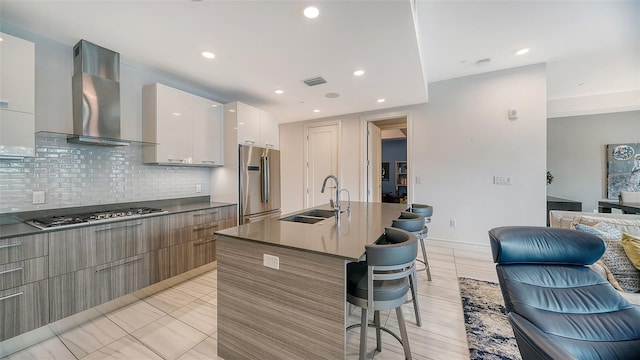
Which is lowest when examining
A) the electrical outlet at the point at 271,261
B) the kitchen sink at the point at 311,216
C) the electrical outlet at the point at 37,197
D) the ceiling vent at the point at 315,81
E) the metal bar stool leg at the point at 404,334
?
the metal bar stool leg at the point at 404,334

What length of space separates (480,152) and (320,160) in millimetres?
3063

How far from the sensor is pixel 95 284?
80.0 inches

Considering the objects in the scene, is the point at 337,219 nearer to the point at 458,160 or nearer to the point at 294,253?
the point at 294,253

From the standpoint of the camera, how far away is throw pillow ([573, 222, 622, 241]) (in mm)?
2129

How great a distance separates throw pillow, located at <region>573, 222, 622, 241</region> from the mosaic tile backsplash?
4.57 metres

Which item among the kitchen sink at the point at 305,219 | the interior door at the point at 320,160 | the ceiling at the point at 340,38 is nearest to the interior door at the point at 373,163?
the interior door at the point at 320,160

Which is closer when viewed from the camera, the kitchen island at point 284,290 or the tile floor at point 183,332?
→ the kitchen island at point 284,290

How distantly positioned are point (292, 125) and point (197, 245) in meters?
3.68

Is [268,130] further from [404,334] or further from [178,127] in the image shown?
[404,334]

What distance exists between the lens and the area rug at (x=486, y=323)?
168cm

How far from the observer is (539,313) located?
4.26 ft

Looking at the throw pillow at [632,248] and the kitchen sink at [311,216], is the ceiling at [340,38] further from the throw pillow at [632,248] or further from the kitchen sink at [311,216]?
the throw pillow at [632,248]

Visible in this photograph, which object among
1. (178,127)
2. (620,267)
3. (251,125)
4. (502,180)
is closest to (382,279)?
(620,267)

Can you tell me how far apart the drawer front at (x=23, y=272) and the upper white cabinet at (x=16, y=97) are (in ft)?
2.78
